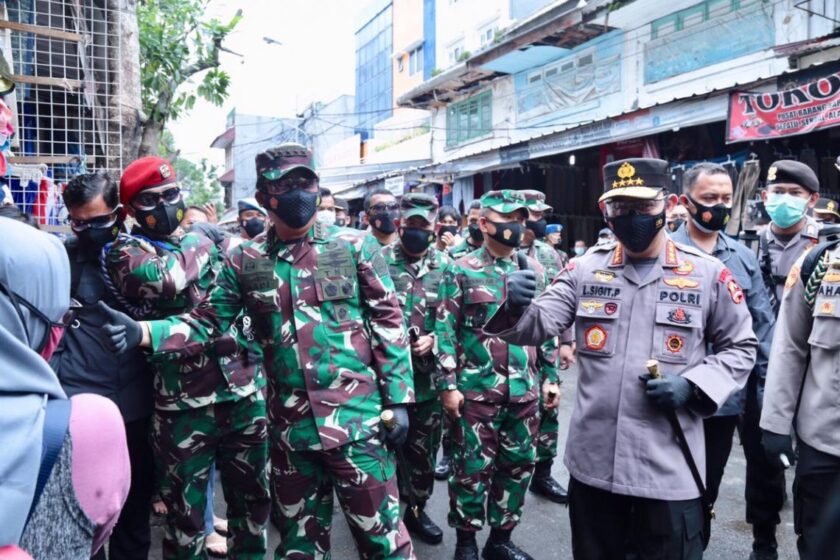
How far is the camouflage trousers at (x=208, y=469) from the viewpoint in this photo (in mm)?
3025

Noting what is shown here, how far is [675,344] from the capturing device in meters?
2.56

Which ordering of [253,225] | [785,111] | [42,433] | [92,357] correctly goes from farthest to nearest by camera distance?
[785,111] < [253,225] < [92,357] < [42,433]

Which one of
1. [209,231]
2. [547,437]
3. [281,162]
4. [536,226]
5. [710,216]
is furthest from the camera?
[536,226]

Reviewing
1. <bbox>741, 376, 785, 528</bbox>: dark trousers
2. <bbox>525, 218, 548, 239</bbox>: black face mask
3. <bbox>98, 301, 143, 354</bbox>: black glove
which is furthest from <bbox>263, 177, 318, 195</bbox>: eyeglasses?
<bbox>525, 218, 548, 239</bbox>: black face mask

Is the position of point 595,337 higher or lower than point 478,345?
higher

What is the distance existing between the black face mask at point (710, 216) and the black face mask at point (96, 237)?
307cm

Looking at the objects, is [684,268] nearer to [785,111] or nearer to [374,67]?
[785,111]

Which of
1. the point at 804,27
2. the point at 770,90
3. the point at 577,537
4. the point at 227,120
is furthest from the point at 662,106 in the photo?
the point at 227,120

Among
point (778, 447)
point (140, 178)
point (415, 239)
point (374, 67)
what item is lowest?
point (778, 447)

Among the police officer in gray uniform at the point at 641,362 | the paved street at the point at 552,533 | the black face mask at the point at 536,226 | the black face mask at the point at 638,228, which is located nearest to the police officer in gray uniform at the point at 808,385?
the police officer in gray uniform at the point at 641,362

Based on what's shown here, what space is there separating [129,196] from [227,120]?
45.0m

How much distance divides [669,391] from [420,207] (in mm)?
2640

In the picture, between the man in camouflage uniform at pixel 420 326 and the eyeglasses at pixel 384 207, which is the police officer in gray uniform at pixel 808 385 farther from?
the eyeglasses at pixel 384 207

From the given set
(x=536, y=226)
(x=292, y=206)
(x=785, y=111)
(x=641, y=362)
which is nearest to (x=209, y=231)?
(x=292, y=206)
